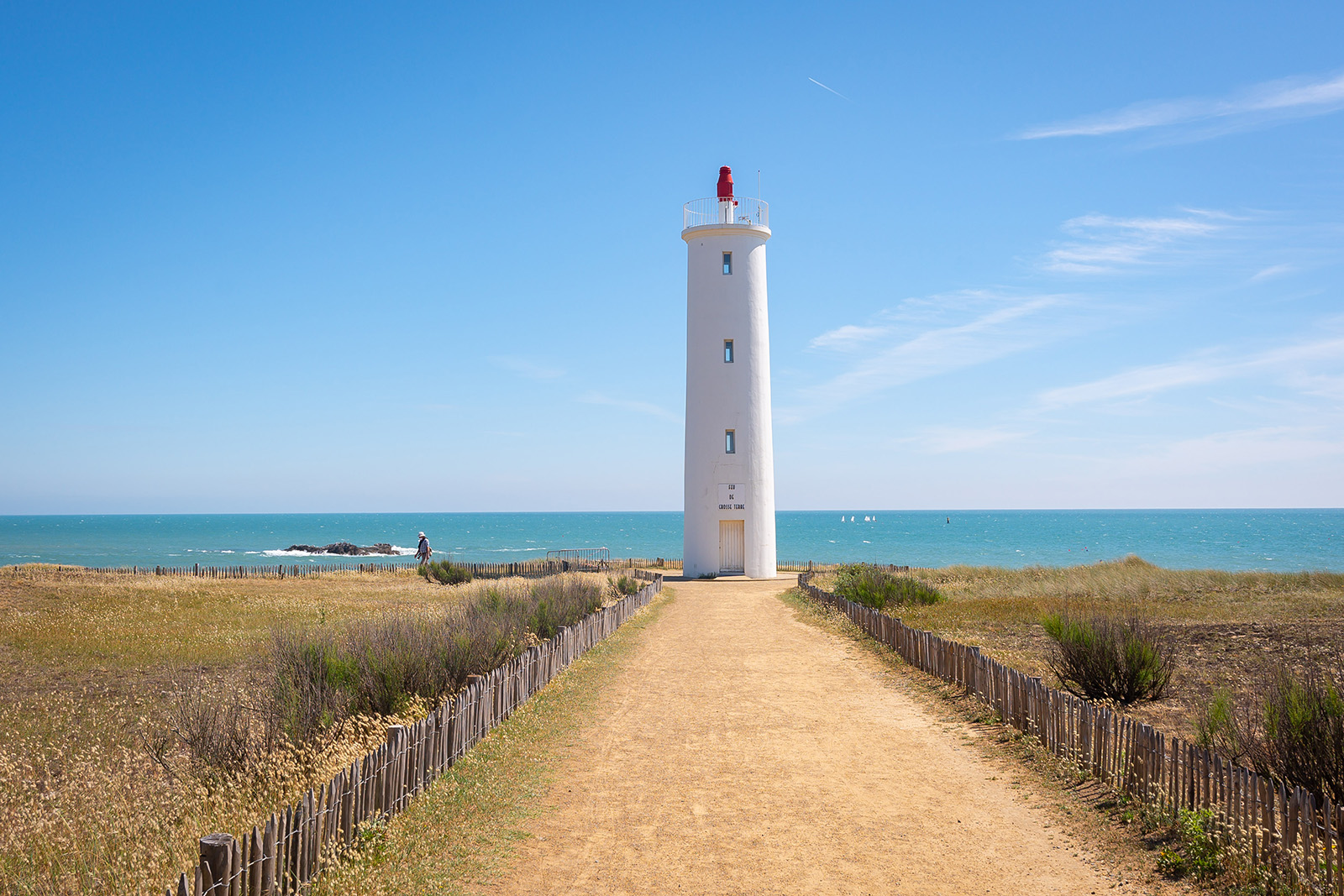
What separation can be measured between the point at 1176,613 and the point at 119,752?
19920mm

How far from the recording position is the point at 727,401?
102ft

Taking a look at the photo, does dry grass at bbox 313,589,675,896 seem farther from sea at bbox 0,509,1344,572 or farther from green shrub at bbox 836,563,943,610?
sea at bbox 0,509,1344,572

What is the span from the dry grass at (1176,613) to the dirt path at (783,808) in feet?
9.18

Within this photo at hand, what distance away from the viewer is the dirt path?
589 centimetres

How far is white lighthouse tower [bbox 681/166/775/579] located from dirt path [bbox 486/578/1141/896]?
18.7 metres

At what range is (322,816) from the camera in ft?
18.3

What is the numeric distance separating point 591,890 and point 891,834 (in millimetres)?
2370

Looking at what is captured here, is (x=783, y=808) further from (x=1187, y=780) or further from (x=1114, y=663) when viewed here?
(x=1114, y=663)

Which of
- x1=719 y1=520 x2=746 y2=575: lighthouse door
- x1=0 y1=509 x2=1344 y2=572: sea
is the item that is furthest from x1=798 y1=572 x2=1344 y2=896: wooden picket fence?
x1=0 y1=509 x2=1344 y2=572: sea

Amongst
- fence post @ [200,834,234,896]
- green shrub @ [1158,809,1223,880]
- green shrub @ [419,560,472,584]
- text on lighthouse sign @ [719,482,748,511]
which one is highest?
text on lighthouse sign @ [719,482,748,511]

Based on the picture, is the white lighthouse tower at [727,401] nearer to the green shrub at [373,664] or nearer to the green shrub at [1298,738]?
the green shrub at [373,664]

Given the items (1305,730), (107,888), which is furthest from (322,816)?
(1305,730)

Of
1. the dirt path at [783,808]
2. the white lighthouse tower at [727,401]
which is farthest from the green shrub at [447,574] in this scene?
the dirt path at [783,808]

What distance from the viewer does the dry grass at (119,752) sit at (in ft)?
19.6
